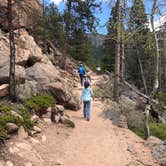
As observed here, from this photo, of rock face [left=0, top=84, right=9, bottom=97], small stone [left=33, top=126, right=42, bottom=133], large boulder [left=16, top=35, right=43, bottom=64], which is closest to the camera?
small stone [left=33, top=126, right=42, bottom=133]

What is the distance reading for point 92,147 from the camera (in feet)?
41.2

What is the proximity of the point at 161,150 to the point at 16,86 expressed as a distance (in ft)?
20.3

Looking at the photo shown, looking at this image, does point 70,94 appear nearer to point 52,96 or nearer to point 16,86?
point 52,96

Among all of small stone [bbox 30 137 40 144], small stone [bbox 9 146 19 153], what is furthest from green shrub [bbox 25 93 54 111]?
small stone [bbox 9 146 19 153]

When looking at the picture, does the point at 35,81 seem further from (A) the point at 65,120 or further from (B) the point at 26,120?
(B) the point at 26,120

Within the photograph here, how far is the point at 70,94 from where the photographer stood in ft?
57.0

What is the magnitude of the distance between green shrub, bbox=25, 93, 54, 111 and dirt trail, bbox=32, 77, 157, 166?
3.18ft

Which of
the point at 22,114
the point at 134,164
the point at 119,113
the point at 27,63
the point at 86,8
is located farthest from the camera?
the point at 86,8

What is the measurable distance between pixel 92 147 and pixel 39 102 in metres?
3.20

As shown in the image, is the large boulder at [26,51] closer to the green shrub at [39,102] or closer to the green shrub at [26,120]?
the green shrub at [39,102]

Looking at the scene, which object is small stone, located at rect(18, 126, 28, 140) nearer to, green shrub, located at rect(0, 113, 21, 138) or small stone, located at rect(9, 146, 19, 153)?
green shrub, located at rect(0, 113, 21, 138)

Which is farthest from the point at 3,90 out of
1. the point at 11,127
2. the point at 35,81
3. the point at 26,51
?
the point at 26,51

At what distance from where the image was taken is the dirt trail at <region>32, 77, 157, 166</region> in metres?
11.2

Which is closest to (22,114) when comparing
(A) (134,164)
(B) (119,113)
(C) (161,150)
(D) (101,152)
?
(D) (101,152)
